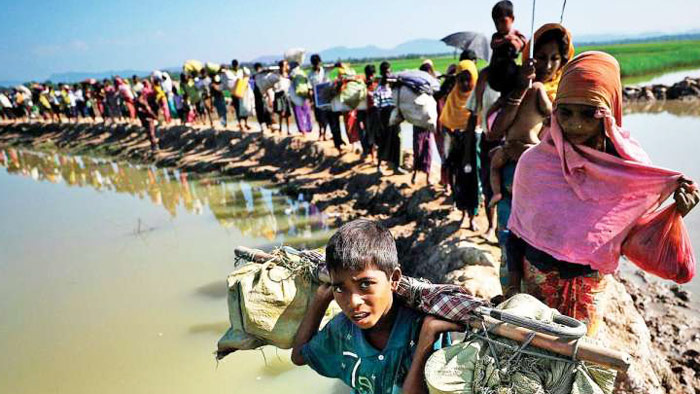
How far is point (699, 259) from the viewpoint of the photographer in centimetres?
427

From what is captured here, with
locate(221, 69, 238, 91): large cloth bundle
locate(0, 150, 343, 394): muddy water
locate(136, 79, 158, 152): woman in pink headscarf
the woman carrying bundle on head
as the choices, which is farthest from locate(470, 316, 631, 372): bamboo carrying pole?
locate(136, 79, 158, 152): woman in pink headscarf

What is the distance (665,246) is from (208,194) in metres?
7.64

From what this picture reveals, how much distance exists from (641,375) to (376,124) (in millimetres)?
4545

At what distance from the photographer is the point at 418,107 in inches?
197

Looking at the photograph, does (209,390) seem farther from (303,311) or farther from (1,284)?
(1,284)

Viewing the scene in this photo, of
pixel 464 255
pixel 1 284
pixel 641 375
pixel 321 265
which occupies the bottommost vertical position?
pixel 1 284

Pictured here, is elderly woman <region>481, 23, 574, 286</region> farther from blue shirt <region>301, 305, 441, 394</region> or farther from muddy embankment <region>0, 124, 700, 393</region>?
blue shirt <region>301, 305, 441, 394</region>

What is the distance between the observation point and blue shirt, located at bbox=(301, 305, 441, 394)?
1135 millimetres

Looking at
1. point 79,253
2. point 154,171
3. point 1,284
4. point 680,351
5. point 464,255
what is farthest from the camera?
point 154,171

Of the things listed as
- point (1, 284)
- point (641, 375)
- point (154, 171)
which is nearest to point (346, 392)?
point (641, 375)

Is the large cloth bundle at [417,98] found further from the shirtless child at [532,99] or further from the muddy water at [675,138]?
the muddy water at [675,138]

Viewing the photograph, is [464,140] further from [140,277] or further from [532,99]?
[140,277]

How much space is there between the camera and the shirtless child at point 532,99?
90.8 inches

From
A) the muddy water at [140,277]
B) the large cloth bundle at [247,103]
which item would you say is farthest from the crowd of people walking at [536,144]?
the large cloth bundle at [247,103]
